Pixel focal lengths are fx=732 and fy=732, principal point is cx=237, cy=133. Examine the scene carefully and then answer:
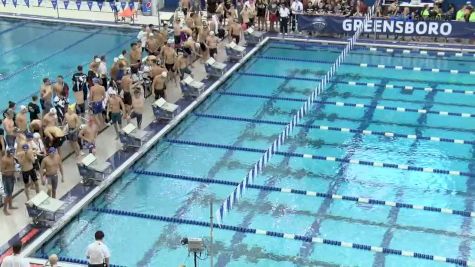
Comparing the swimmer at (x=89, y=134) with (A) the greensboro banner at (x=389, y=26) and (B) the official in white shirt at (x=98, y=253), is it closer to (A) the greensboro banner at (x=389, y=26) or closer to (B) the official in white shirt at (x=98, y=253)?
(B) the official in white shirt at (x=98, y=253)

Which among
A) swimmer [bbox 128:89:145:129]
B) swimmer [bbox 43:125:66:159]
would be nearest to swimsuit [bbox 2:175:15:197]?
swimmer [bbox 43:125:66:159]

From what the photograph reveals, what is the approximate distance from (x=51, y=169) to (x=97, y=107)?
2912 mm

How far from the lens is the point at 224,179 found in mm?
12414

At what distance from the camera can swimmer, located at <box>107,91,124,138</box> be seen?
1330 cm

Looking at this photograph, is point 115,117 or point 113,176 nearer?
point 113,176

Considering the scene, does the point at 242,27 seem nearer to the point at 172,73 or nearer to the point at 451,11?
the point at 172,73

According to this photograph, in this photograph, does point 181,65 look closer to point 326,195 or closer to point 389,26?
point 326,195

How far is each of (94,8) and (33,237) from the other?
1444 cm

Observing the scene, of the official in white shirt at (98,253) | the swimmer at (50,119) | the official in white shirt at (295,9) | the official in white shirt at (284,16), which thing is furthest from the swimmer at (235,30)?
the official in white shirt at (98,253)

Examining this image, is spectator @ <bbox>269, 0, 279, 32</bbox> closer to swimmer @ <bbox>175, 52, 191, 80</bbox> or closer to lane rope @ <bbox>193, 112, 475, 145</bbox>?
swimmer @ <bbox>175, 52, 191, 80</bbox>

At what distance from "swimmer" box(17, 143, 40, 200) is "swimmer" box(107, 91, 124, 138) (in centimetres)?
229

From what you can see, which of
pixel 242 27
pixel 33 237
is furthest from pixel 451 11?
pixel 33 237

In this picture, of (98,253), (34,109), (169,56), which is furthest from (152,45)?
(98,253)

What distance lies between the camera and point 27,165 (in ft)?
36.4
